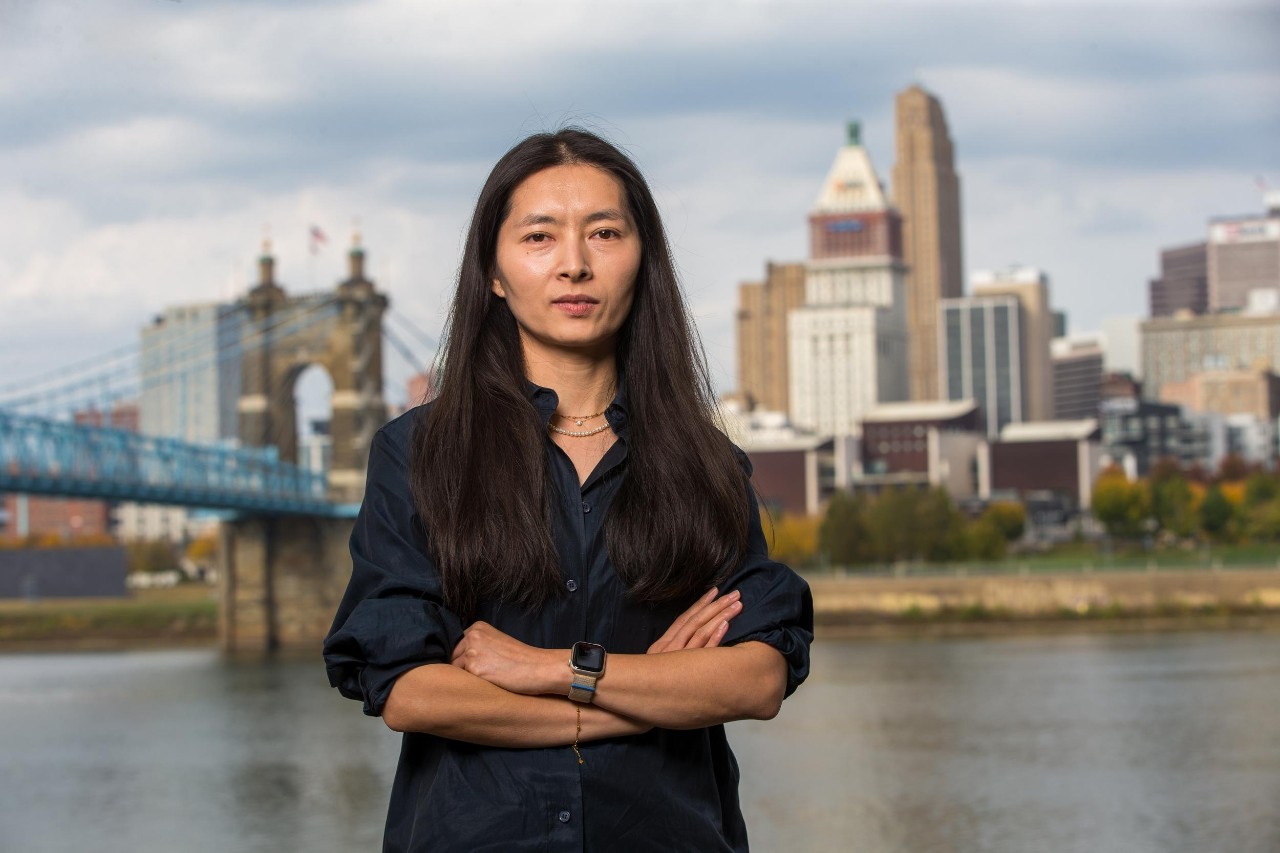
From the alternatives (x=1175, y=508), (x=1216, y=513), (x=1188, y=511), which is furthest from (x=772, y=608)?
(x=1175, y=508)

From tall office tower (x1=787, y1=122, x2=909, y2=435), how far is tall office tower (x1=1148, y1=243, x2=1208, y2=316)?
27.0 meters

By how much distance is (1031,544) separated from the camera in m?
60.6

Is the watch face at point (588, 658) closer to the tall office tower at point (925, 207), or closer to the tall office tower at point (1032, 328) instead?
the tall office tower at point (1032, 328)

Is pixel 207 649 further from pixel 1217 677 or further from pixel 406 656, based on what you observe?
pixel 406 656

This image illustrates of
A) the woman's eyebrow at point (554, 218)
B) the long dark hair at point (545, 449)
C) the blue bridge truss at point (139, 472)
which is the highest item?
the woman's eyebrow at point (554, 218)

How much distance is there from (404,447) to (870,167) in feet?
409

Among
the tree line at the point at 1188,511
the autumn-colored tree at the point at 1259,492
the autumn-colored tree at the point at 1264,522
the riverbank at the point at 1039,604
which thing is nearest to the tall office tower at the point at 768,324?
the tree line at the point at 1188,511

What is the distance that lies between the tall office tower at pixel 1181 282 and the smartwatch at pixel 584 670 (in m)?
137

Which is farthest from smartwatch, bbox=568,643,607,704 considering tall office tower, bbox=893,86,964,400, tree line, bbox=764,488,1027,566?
tall office tower, bbox=893,86,964,400

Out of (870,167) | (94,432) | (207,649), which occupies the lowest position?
(207,649)

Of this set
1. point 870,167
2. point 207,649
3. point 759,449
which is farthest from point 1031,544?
point 870,167

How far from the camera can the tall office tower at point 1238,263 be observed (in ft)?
430

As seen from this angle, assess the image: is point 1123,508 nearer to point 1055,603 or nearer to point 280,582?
point 1055,603

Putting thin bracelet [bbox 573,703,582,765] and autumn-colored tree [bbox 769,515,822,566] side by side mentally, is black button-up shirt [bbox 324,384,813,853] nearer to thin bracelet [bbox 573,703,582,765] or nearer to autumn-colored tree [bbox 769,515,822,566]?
thin bracelet [bbox 573,703,582,765]
